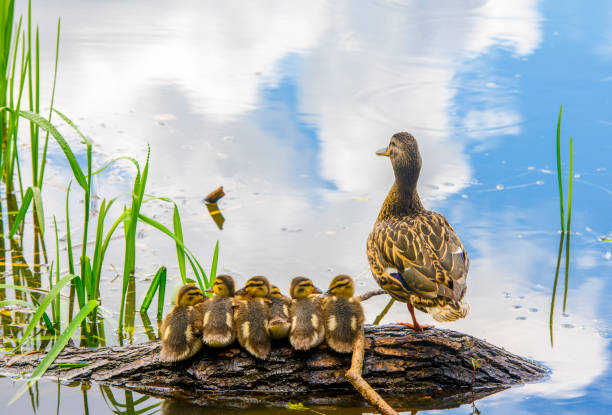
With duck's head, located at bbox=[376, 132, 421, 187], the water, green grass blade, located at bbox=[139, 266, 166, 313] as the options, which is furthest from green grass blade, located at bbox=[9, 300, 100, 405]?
duck's head, located at bbox=[376, 132, 421, 187]

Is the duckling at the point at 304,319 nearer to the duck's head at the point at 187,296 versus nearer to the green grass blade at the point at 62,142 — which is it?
the duck's head at the point at 187,296

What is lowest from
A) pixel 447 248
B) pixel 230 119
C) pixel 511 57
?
pixel 447 248

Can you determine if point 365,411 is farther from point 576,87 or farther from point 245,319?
point 576,87

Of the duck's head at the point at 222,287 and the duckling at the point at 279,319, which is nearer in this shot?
the duckling at the point at 279,319

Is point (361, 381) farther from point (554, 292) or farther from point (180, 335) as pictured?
point (554, 292)

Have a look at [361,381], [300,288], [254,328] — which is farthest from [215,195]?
[361,381]

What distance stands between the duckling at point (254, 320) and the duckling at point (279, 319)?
0.02m

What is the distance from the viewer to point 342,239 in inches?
203

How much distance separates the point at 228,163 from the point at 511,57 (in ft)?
12.3

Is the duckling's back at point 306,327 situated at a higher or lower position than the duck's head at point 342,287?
lower

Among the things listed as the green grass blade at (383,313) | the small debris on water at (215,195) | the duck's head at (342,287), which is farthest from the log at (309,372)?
the small debris on water at (215,195)

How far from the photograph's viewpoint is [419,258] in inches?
143

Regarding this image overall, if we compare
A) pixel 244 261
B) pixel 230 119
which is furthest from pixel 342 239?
pixel 230 119

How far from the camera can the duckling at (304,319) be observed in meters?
3.25
